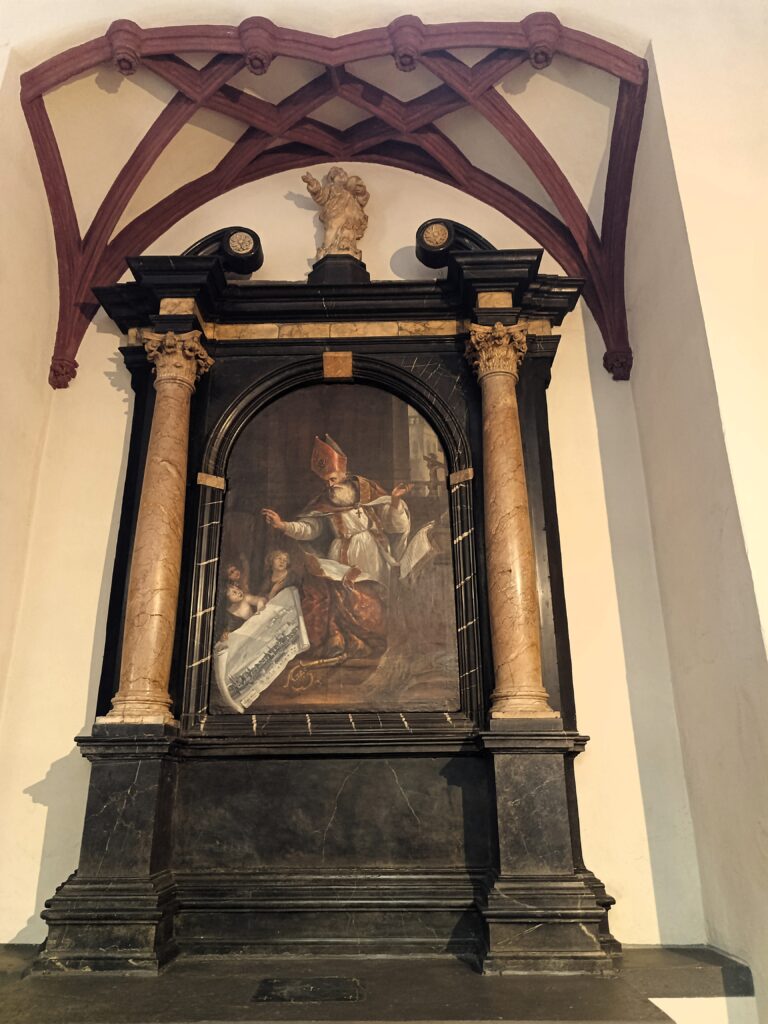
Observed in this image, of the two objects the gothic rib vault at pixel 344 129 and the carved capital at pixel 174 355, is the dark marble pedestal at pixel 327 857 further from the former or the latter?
the gothic rib vault at pixel 344 129

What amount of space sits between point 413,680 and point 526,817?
1.07m

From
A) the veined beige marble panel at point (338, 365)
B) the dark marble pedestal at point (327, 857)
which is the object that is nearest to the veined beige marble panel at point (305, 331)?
the veined beige marble panel at point (338, 365)

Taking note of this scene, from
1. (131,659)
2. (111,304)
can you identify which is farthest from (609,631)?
(111,304)

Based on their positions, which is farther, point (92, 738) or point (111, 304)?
point (111, 304)

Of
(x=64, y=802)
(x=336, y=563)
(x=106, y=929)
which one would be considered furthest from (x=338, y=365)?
(x=106, y=929)

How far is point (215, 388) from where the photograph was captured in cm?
573

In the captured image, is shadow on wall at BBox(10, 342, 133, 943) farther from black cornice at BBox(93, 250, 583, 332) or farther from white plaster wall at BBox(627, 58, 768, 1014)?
white plaster wall at BBox(627, 58, 768, 1014)

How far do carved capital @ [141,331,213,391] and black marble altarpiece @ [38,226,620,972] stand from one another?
11 centimetres

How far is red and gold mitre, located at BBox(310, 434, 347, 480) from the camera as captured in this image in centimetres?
552

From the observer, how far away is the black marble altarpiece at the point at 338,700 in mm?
4242

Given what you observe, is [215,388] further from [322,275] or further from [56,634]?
[56,634]

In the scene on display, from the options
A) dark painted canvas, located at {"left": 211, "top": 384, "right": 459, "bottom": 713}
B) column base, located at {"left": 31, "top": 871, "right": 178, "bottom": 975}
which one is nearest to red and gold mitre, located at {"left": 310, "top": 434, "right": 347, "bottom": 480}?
dark painted canvas, located at {"left": 211, "top": 384, "right": 459, "bottom": 713}

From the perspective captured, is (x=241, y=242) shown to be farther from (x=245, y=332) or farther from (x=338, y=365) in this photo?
(x=338, y=365)

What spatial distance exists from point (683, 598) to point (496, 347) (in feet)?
6.79
